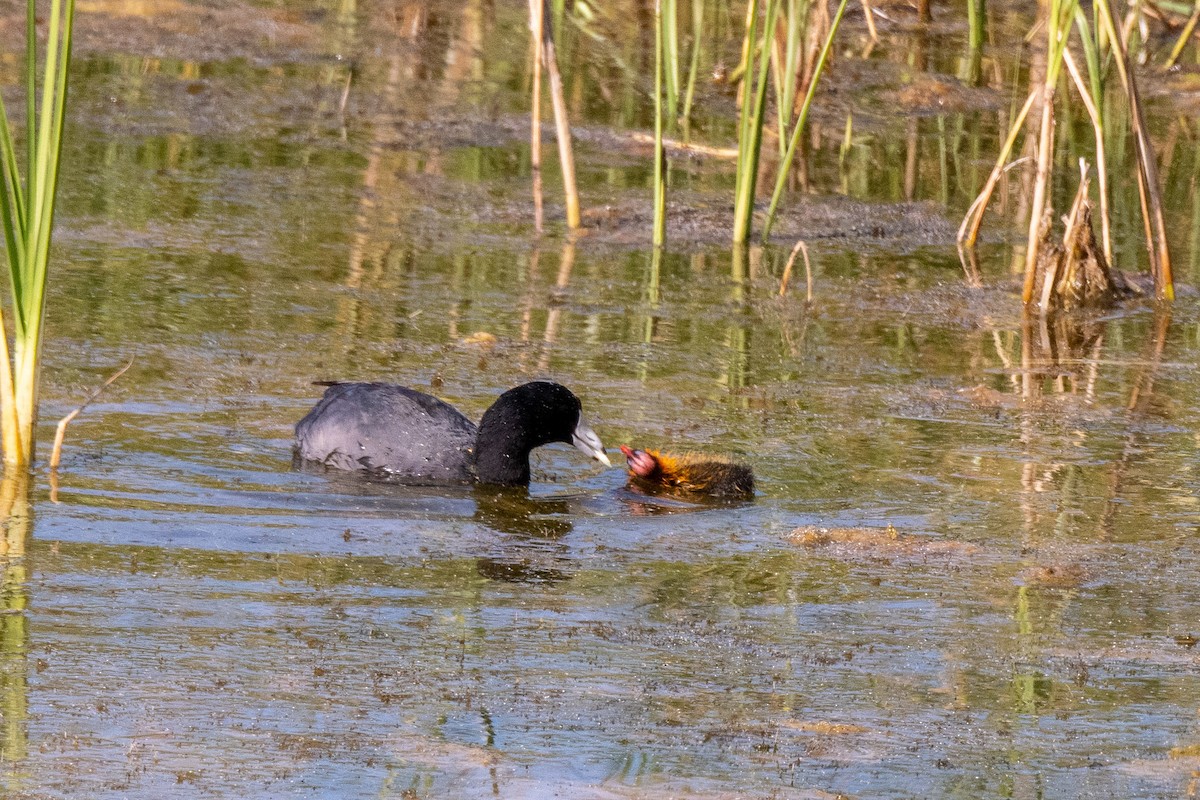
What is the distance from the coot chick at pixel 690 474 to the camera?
6.12 meters

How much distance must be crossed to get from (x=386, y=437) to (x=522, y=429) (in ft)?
1.64

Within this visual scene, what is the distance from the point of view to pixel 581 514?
614 cm

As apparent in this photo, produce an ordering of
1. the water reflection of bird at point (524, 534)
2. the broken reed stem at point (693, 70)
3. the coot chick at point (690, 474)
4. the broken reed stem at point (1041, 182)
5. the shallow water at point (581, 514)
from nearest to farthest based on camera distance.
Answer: the shallow water at point (581, 514), the water reflection of bird at point (524, 534), the coot chick at point (690, 474), the broken reed stem at point (1041, 182), the broken reed stem at point (693, 70)

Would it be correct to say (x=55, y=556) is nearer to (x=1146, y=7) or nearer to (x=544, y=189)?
(x=544, y=189)

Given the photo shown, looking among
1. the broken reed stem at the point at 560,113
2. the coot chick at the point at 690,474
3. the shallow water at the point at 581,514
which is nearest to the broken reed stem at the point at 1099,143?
the shallow water at the point at 581,514

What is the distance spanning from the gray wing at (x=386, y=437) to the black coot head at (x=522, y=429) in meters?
0.12

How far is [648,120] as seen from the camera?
42.4ft

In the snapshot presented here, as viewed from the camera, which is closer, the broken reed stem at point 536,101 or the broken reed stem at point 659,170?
the broken reed stem at point 659,170

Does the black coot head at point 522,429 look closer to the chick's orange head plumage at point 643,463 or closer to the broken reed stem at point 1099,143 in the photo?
the chick's orange head plumage at point 643,463

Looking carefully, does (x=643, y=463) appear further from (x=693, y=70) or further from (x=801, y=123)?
(x=693, y=70)

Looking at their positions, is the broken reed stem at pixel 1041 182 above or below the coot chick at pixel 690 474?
above

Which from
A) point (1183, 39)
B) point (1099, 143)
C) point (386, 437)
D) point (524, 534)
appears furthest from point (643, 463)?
point (1183, 39)

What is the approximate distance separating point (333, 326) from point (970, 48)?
9.13m

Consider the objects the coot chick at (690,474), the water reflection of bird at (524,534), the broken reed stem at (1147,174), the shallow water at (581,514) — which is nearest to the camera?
the shallow water at (581,514)
